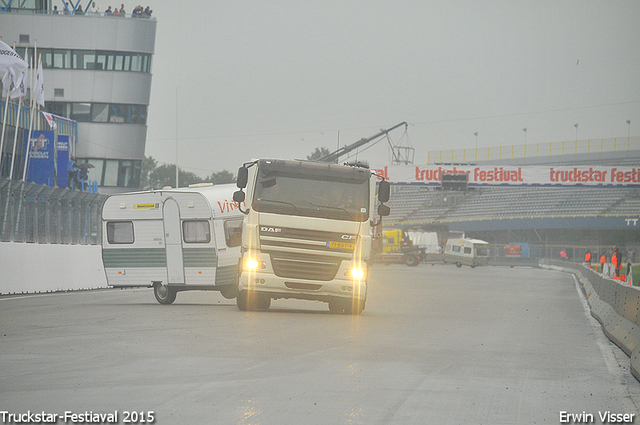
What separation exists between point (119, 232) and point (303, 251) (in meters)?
5.98

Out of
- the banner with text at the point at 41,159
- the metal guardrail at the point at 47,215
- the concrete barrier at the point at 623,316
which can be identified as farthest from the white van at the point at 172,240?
the banner with text at the point at 41,159

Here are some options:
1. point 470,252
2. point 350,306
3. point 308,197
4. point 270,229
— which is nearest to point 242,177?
point 270,229

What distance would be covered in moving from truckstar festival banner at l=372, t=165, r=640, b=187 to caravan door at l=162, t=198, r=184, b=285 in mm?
40001

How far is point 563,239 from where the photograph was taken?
3172 inches

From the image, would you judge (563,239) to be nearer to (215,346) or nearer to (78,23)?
(78,23)

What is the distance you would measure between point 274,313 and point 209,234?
327 centimetres

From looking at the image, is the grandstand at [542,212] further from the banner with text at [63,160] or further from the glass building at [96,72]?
the banner with text at [63,160]

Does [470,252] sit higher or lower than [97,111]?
lower

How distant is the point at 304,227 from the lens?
16031mm

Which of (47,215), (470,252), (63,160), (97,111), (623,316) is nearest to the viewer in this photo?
(623,316)

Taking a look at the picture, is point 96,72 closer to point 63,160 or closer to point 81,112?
point 81,112

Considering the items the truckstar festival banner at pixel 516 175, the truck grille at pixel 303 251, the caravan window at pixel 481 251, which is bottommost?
the truck grille at pixel 303 251

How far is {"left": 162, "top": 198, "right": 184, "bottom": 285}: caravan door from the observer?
1989 cm

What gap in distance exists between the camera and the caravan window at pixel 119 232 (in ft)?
66.4
